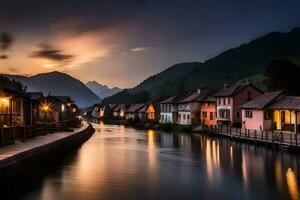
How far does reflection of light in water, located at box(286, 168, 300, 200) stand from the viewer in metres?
27.0

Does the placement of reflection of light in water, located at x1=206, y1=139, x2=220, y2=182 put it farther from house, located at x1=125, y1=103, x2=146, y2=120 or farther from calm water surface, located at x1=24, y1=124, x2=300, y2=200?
house, located at x1=125, y1=103, x2=146, y2=120

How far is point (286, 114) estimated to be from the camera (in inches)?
2313

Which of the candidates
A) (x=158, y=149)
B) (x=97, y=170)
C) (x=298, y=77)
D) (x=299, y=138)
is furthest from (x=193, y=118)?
(x=97, y=170)

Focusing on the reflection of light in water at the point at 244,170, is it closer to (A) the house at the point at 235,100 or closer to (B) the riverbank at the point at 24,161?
(B) the riverbank at the point at 24,161

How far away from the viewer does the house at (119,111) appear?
6469 inches

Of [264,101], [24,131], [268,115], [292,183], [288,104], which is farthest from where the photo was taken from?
[264,101]

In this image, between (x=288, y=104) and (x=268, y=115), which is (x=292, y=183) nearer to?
(x=288, y=104)

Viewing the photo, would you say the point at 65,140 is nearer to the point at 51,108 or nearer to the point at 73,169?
the point at 73,169

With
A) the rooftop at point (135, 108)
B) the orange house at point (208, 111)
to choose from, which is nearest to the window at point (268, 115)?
the orange house at point (208, 111)

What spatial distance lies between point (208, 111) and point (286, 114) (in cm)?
3572

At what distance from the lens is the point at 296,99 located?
5547 cm

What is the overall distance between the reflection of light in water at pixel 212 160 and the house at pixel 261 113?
7.84 m

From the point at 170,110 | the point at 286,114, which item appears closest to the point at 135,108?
the point at 170,110

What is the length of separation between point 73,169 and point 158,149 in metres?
20.4
